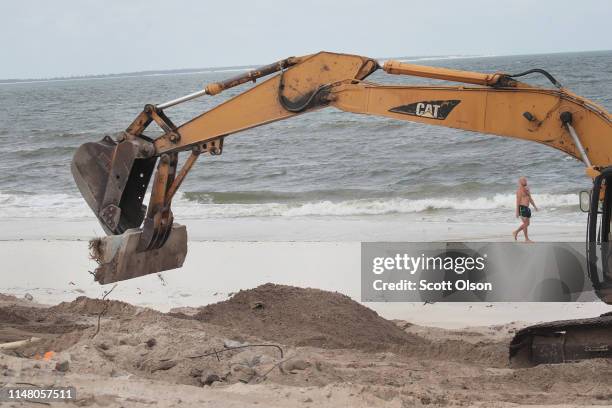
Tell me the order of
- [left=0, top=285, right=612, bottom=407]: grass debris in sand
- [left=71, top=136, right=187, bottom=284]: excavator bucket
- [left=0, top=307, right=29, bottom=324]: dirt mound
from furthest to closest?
[left=0, top=307, right=29, bottom=324]: dirt mound
[left=71, top=136, right=187, bottom=284]: excavator bucket
[left=0, top=285, right=612, bottom=407]: grass debris in sand

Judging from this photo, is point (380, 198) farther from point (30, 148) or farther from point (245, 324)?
point (30, 148)

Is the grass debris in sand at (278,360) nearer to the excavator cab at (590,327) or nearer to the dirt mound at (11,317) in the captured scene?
the dirt mound at (11,317)

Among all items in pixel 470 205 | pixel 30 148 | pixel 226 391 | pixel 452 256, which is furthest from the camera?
pixel 30 148

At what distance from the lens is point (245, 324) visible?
10180mm

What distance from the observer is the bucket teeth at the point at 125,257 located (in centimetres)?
940

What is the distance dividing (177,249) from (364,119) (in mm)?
31866

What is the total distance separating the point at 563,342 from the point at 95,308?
210 inches

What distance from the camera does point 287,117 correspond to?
29.6ft

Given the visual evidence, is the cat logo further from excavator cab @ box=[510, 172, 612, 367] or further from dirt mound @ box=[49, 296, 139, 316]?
dirt mound @ box=[49, 296, 139, 316]

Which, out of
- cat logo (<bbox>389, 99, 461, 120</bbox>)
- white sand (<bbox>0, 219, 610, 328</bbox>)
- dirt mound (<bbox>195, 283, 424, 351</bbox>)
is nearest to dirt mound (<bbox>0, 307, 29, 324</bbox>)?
dirt mound (<bbox>195, 283, 424, 351</bbox>)

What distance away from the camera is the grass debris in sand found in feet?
23.5

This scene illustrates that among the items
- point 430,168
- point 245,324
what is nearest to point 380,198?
point 430,168

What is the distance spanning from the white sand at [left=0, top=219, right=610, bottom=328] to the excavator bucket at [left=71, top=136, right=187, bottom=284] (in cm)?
265

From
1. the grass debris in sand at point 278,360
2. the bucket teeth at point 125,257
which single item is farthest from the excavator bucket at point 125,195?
the grass debris in sand at point 278,360
